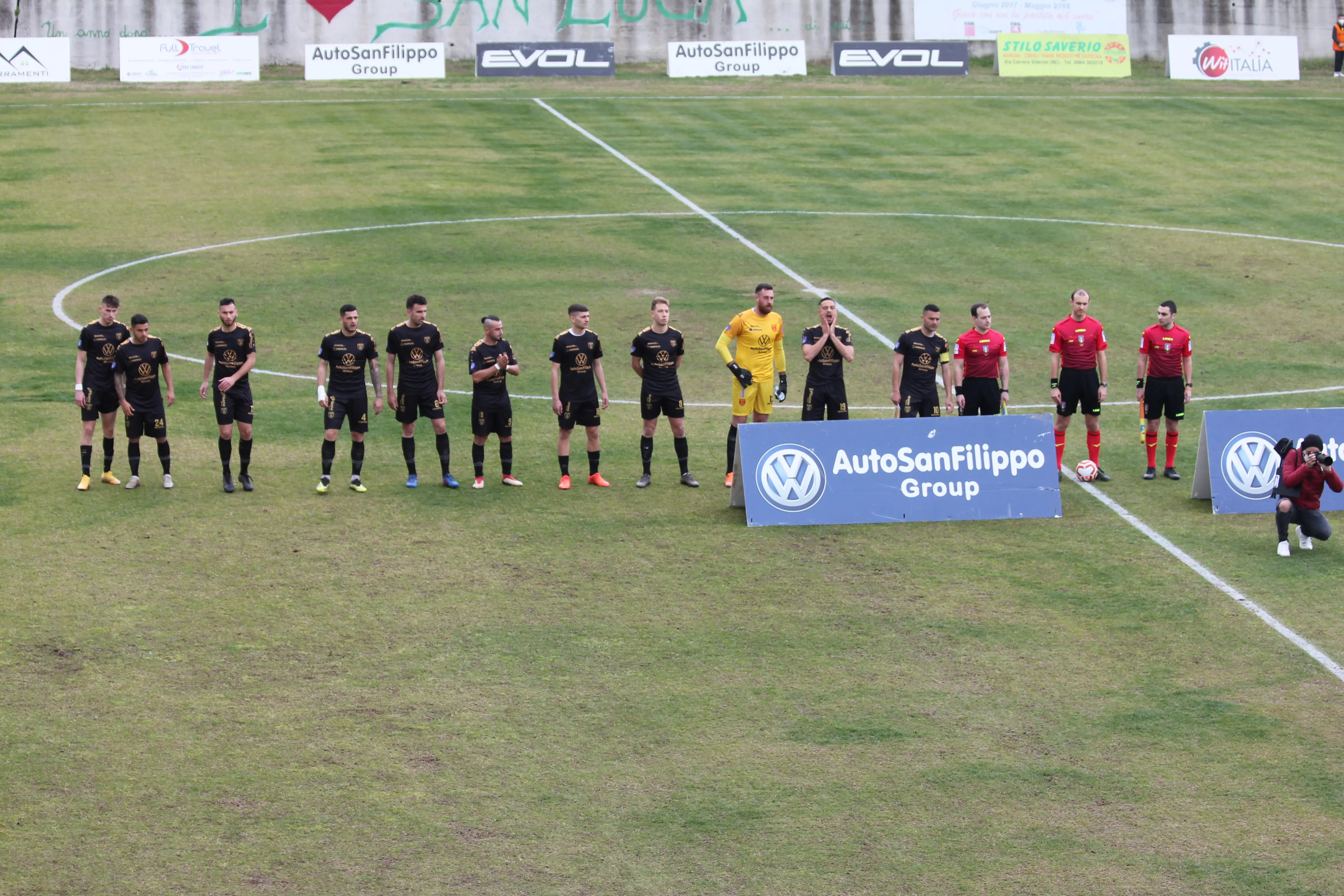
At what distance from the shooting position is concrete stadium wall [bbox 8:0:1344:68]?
168 feet

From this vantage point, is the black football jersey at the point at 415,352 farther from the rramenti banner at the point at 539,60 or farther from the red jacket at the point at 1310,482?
the rramenti banner at the point at 539,60

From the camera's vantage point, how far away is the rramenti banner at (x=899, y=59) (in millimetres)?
52000

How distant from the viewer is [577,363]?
18656 mm

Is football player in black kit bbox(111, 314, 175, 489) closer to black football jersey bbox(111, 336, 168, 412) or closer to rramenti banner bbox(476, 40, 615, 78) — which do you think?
black football jersey bbox(111, 336, 168, 412)

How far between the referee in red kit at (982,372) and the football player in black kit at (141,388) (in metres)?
9.56

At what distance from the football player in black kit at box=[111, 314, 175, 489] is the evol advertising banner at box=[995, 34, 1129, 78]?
130 feet

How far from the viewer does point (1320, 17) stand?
2231 inches

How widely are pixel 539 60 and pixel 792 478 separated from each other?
36668mm

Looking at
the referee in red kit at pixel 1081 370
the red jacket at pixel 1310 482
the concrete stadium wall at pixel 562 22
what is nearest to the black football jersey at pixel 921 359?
the referee in red kit at pixel 1081 370

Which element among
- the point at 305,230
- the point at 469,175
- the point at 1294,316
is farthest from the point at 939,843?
the point at 469,175

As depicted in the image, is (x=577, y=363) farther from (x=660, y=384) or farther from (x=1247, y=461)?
(x=1247, y=461)

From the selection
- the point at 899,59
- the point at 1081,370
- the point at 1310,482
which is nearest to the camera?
the point at 1310,482

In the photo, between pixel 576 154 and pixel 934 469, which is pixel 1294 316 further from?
pixel 576 154

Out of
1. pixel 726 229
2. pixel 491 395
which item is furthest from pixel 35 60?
pixel 491 395
